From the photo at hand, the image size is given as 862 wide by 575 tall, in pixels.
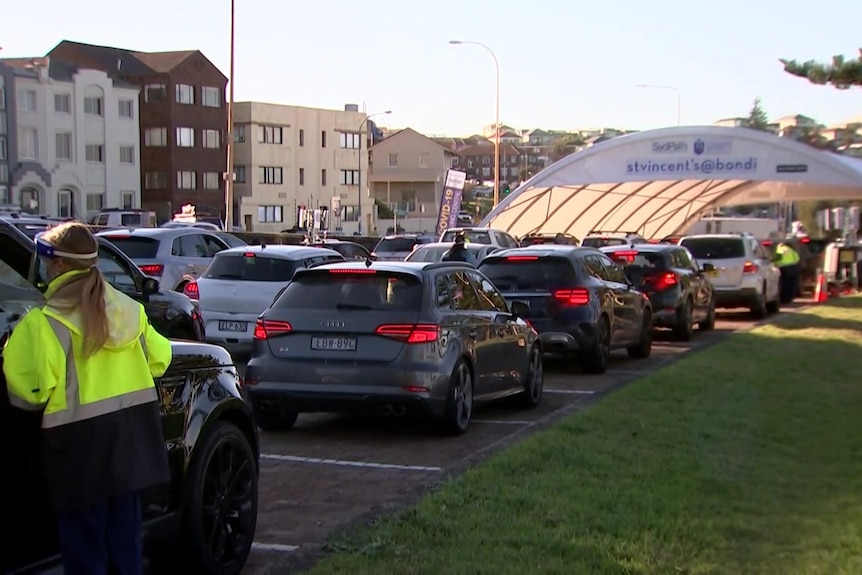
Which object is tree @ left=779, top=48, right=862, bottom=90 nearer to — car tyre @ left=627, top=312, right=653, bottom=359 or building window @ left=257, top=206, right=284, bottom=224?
car tyre @ left=627, top=312, right=653, bottom=359

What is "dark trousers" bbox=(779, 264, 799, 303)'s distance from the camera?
2928 cm

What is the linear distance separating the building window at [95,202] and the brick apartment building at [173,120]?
484 centimetres

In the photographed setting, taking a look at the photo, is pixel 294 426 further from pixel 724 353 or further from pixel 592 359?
pixel 724 353

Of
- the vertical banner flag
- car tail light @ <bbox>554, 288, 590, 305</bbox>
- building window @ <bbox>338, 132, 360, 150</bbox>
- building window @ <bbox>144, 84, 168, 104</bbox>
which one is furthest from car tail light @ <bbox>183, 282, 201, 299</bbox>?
building window @ <bbox>338, 132, 360, 150</bbox>

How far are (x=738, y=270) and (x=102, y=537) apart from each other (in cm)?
2123

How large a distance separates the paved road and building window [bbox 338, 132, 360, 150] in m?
76.6

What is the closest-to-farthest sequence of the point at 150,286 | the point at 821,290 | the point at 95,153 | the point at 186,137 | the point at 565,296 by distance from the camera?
1. the point at 150,286
2. the point at 565,296
3. the point at 821,290
4. the point at 95,153
5. the point at 186,137

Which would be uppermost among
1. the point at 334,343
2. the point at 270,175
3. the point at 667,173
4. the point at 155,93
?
the point at 155,93

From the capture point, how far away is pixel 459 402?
10000 mm

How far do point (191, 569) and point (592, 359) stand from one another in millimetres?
9565

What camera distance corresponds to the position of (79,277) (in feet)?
13.6

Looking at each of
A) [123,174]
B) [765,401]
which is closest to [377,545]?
[765,401]

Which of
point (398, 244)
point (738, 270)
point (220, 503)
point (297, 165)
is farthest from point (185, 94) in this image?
point (220, 503)

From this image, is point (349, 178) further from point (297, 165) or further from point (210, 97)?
point (210, 97)
